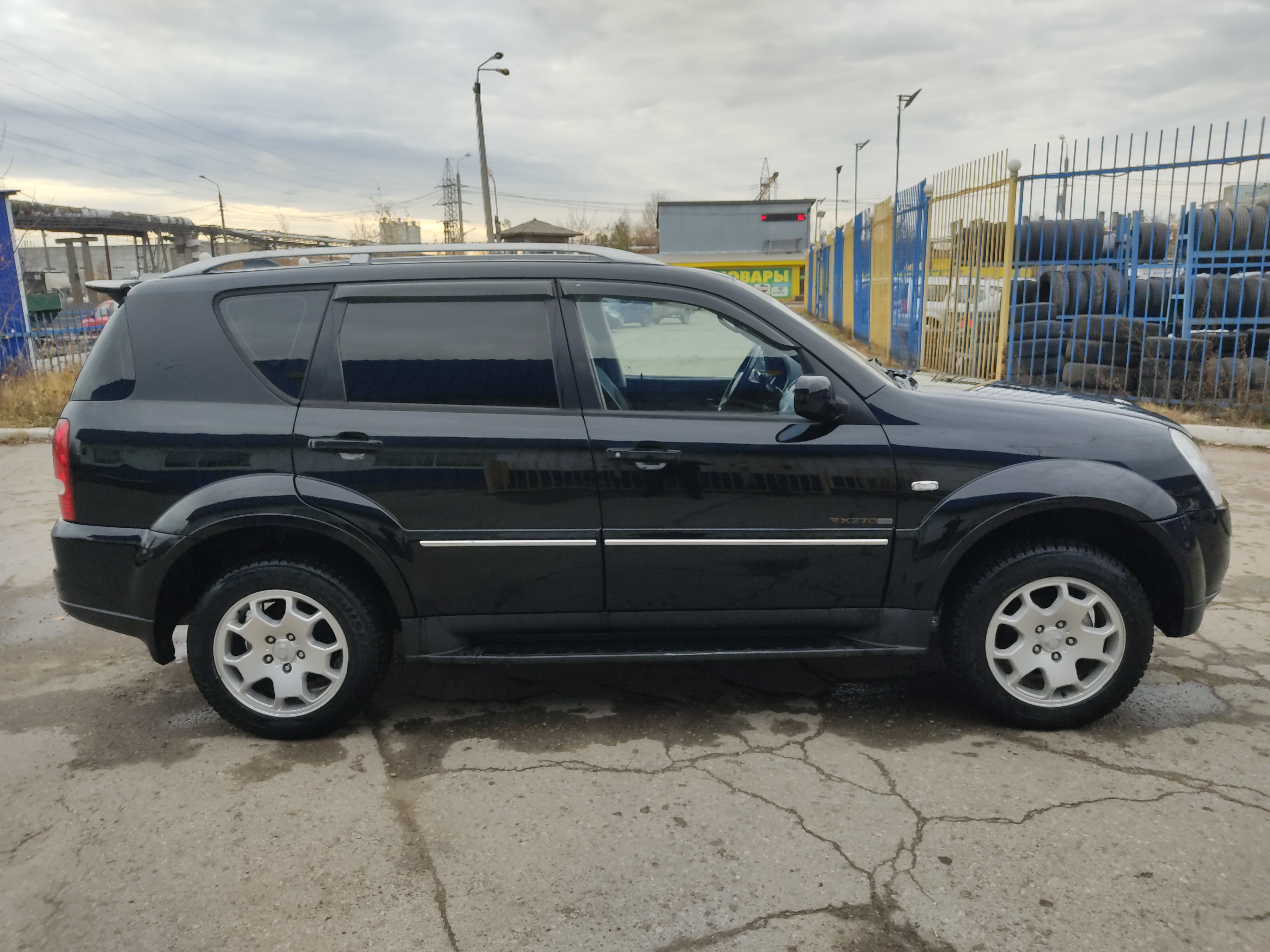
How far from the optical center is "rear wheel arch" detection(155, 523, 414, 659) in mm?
3342

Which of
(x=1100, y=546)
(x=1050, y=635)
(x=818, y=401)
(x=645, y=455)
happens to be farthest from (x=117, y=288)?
(x=1100, y=546)

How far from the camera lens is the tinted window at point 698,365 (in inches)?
133

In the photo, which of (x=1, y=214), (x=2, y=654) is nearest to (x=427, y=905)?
(x=2, y=654)

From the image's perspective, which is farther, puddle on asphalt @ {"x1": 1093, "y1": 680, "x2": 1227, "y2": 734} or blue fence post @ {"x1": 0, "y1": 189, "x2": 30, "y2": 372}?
blue fence post @ {"x1": 0, "y1": 189, "x2": 30, "y2": 372}

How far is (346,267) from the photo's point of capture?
345cm

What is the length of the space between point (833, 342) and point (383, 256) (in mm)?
1731

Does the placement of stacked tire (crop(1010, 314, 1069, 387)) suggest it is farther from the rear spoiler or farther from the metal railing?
the metal railing

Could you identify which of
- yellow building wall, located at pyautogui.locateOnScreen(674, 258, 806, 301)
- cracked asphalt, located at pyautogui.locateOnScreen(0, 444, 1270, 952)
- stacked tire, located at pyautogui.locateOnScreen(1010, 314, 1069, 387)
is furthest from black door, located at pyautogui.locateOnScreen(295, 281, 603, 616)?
yellow building wall, located at pyautogui.locateOnScreen(674, 258, 806, 301)

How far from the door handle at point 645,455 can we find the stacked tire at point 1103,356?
8.36 metres

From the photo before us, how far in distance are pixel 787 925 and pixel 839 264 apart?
68.6ft

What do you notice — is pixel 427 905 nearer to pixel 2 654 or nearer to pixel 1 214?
pixel 2 654

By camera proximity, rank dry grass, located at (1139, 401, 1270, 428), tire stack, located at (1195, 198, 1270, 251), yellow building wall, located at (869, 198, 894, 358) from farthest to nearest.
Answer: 1. yellow building wall, located at (869, 198, 894, 358)
2. tire stack, located at (1195, 198, 1270, 251)
3. dry grass, located at (1139, 401, 1270, 428)

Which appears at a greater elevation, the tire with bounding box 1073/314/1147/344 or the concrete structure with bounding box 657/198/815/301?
the concrete structure with bounding box 657/198/815/301

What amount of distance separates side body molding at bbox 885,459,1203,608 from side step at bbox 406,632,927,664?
352mm
